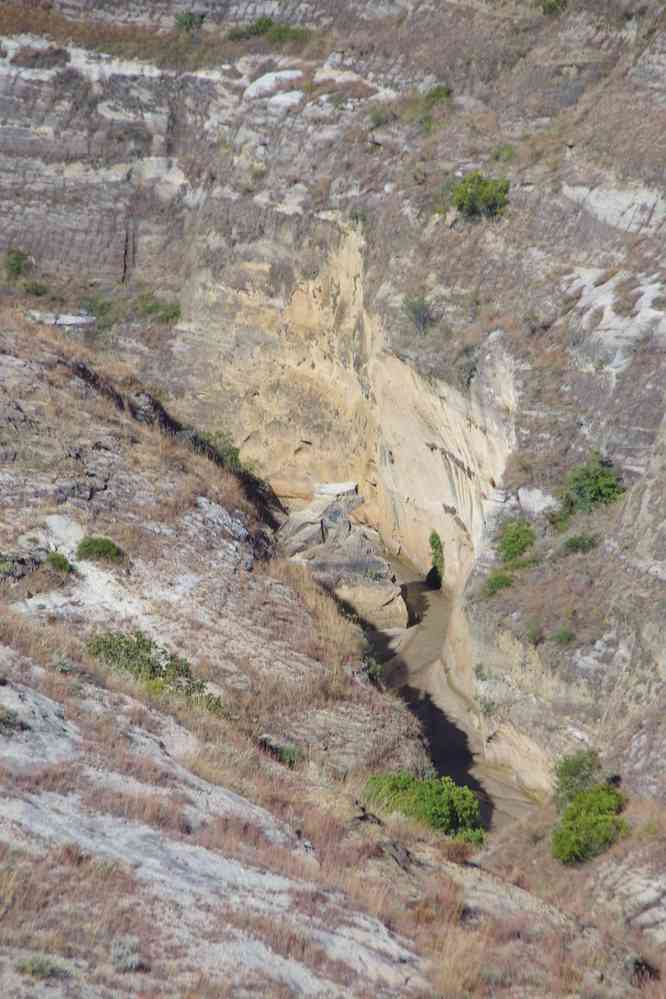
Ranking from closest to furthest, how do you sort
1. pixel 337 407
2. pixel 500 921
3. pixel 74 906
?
pixel 74 906 → pixel 500 921 → pixel 337 407

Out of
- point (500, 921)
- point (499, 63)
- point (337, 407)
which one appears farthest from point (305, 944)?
point (499, 63)

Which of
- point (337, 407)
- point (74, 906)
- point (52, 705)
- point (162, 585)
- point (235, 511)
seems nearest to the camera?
point (74, 906)

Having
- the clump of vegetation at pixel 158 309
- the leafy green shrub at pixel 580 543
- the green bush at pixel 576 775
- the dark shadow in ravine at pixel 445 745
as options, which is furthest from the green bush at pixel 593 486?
the clump of vegetation at pixel 158 309

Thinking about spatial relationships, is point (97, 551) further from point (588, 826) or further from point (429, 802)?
point (588, 826)

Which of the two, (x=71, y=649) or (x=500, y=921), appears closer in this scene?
(x=500, y=921)

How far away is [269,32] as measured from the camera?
53031 millimetres

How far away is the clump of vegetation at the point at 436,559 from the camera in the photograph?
3931 cm

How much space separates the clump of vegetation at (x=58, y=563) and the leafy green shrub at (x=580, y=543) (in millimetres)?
10960

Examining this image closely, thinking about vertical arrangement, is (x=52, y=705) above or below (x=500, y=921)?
below

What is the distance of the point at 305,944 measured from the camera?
1270 cm

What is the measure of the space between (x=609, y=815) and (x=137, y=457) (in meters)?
15.6

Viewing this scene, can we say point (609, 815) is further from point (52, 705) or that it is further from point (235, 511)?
point (235, 511)

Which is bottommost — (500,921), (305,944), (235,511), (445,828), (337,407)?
(337,407)

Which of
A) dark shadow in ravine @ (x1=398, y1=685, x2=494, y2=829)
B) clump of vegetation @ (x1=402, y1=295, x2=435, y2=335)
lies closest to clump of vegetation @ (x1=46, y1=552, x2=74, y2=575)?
dark shadow in ravine @ (x1=398, y1=685, x2=494, y2=829)
